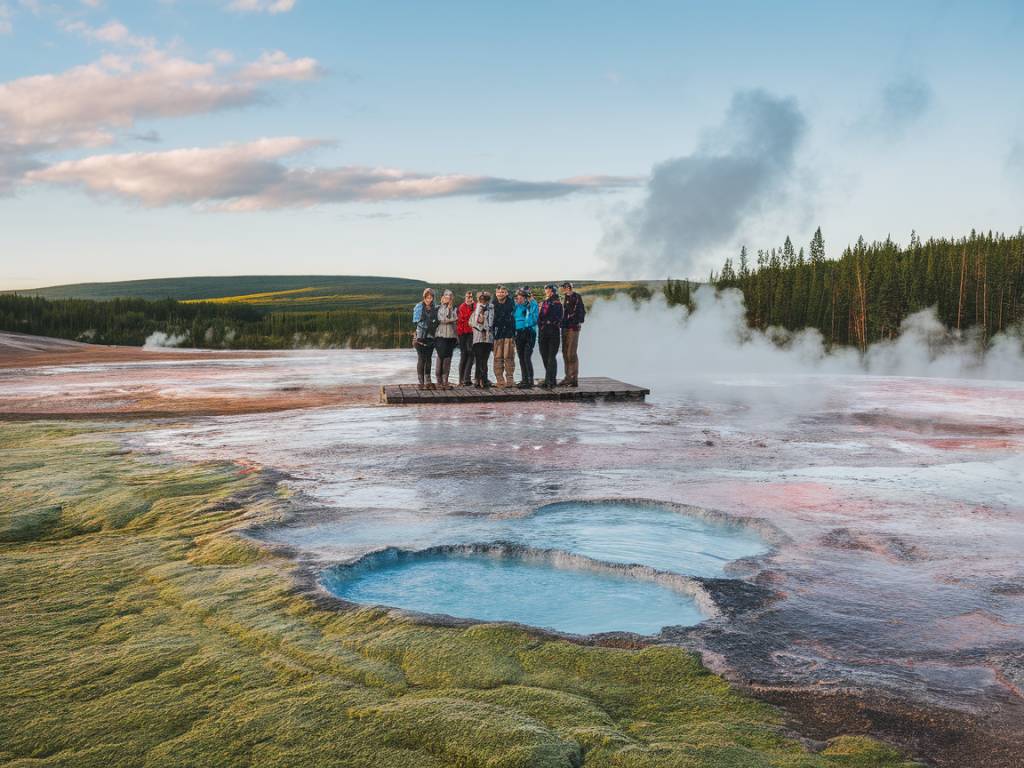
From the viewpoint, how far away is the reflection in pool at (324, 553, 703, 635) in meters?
4.77

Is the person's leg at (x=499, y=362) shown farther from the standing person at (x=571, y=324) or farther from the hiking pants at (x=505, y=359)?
the standing person at (x=571, y=324)

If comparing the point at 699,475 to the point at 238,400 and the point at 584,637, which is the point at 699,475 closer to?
the point at 584,637

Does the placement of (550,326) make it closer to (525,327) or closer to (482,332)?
(525,327)

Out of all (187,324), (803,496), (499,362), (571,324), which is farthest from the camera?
(187,324)

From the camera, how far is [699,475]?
27.4ft

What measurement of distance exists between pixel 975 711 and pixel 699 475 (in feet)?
16.0

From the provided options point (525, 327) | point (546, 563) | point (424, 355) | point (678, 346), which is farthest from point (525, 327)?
point (678, 346)

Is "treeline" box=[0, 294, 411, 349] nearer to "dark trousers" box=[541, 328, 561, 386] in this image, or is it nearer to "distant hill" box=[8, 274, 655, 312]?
"dark trousers" box=[541, 328, 561, 386]

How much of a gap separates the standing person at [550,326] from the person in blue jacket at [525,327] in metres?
0.19

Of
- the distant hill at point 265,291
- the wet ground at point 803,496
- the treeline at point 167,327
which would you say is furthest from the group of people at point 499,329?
the distant hill at point 265,291

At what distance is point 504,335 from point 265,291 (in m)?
Answer: 174

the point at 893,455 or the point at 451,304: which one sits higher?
the point at 451,304

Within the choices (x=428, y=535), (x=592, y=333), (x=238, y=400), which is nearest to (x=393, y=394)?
(x=238, y=400)

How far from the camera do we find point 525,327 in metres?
15.6
